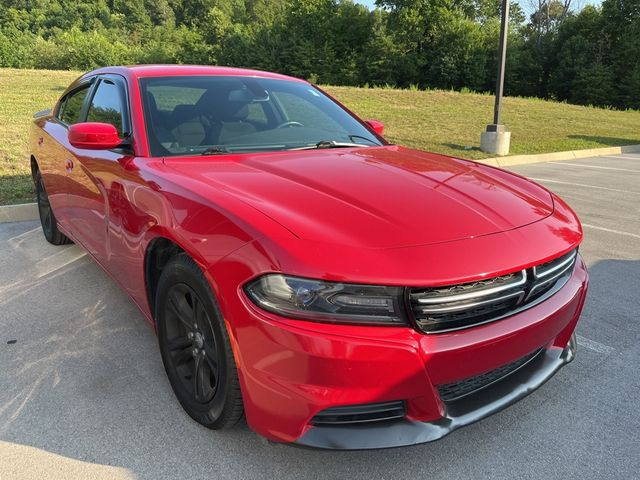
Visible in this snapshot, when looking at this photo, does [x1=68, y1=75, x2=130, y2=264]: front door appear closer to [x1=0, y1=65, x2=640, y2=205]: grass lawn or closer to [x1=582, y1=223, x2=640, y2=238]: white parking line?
[x1=0, y1=65, x2=640, y2=205]: grass lawn

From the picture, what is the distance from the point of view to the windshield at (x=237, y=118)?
2.77 metres

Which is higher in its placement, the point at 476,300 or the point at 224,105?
the point at 224,105

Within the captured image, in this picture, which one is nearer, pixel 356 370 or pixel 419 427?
pixel 356 370

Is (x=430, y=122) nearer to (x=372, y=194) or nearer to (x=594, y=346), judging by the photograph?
(x=594, y=346)

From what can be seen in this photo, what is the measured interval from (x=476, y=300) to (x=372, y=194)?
648 millimetres

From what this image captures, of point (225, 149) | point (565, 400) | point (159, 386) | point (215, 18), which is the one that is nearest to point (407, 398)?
point (565, 400)

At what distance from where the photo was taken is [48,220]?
182 inches

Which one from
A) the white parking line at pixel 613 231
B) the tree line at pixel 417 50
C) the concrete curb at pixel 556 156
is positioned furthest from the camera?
the tree line at pixel 417 50

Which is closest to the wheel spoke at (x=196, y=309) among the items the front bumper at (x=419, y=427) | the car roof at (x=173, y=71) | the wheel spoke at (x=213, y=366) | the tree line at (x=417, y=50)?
the wheel spoke at (x=213, y=366)

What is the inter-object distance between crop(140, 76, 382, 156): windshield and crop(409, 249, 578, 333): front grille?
1474mm

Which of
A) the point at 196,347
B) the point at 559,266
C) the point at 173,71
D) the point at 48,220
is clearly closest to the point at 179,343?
the point at 196,347

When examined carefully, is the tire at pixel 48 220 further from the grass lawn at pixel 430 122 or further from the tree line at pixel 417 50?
the tree line at pixel 417 50

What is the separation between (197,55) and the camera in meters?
52.6

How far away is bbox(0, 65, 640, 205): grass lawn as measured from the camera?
8852 millimetres
